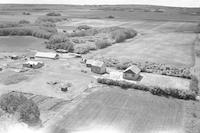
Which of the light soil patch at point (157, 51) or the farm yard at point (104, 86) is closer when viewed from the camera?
the farm yard at point (104, 86)

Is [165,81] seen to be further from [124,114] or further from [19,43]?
[19,43]

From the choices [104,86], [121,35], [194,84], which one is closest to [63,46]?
[121,35]

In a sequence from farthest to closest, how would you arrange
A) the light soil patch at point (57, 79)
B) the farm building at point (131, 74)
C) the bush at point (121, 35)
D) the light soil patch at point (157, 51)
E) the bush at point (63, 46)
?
the bush at point (121, 35) → the bush at point (63, 46) → the light soil patch at point (157, 51) → the farm building at point (131, 74) → the light soil patch at point (57, 79)

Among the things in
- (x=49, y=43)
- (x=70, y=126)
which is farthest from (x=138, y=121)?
(x=49, y=43)

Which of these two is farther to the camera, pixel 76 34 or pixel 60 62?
pixel 76 34

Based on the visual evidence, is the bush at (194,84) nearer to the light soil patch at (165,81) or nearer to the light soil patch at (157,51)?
the light soil patch at (165,81)

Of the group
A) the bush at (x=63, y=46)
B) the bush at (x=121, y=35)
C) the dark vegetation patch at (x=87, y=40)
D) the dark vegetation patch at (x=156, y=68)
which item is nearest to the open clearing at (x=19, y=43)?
the bush at (x=63, y=46)

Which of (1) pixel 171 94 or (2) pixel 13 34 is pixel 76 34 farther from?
(1) pixel 171 94
